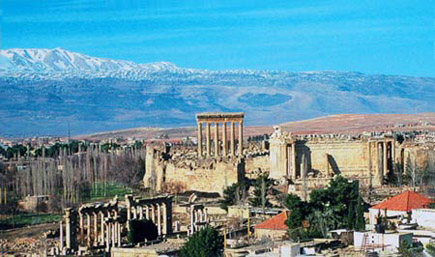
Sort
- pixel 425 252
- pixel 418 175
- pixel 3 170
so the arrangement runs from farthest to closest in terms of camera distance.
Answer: pixel 3 170
pixel 418 175
pixel 425 252

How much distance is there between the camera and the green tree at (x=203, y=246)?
28609 mm

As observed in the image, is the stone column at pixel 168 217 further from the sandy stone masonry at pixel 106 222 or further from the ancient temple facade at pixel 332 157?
the ancient temple facade at pixel 332 157

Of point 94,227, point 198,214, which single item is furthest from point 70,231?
point 198,214

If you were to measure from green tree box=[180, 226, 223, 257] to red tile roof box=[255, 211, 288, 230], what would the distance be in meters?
5.34

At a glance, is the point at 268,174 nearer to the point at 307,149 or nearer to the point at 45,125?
the point at 307,149

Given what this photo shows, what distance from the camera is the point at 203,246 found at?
2884 centimetres

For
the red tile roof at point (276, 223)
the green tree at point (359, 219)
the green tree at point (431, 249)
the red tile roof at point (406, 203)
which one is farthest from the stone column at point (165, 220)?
the green tree at point (431, 249)

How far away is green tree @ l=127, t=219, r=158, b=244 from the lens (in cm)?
3556

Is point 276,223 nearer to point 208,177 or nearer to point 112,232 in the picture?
point 112,232

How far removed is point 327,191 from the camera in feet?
119

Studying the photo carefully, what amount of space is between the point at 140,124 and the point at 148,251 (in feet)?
530

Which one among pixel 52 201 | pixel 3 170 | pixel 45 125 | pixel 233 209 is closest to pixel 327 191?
pixel 233 209

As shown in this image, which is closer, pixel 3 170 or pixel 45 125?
pixel 3 170

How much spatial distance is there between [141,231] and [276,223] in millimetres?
4128
